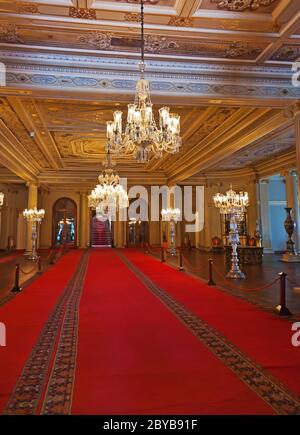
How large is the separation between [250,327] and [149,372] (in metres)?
1.70

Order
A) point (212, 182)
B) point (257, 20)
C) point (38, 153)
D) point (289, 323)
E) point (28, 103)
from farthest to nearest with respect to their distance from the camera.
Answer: point (212, 182), point (38, 153), point (28, 103), point (257, 20), point (289, 323)

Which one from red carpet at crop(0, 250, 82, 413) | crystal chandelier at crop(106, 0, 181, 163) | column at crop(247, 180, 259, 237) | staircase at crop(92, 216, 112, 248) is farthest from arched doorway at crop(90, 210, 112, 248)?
crystal chandelier at crop(106, 0, 181, 163)

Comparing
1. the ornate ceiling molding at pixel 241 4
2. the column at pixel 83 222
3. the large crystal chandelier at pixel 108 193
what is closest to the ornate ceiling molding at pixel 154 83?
the ornate ceiling molding at pixel 241 4

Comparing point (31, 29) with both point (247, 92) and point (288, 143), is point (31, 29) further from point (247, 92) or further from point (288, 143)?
point (288, 143)

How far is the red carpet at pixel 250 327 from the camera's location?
2.53m

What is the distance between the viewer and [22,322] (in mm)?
3768

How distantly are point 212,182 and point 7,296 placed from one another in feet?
45.1

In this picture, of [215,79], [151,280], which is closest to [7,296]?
[151,280]

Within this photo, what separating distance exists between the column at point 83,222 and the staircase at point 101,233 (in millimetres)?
2423

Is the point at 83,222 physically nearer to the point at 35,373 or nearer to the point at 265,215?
the point at 265,215

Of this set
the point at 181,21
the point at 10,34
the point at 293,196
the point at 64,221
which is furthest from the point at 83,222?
the point at 181,21

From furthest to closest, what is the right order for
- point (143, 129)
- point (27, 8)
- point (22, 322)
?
point (143, 129) → point (27, 8) → point (22, 322)

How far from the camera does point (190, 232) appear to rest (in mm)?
19266

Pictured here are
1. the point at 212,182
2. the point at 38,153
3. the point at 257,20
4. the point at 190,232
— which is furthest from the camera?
the point at 190,232
